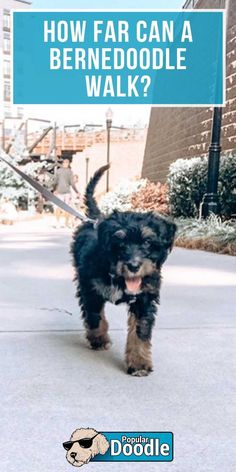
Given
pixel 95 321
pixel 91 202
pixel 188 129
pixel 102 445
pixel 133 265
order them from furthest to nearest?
pixel 188 129 → pixel 91 202 → pixel 95 321 → pixel 133 265 → pixel 102 445

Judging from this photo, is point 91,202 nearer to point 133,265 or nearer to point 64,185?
point 133,265

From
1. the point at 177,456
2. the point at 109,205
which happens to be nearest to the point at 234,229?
the point at 177,456

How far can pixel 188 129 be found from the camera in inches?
680

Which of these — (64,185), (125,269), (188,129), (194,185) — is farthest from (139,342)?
(188,129)

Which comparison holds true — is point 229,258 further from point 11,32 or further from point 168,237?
point 168,237

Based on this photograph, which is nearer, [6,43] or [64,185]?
[6,43]

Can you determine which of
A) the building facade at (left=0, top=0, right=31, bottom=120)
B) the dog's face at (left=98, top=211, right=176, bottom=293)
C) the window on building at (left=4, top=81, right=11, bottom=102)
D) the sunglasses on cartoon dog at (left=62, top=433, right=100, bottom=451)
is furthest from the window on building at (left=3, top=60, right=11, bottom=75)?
the sunglasses on cartoon dog at (left=62, top=433, right=100, bottom=451)

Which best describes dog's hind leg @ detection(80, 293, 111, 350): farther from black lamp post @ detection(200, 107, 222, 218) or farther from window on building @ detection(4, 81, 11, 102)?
black lamp post @ detection(200, 107, 222, 218)

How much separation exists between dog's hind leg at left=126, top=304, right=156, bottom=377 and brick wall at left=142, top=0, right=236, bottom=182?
32.8ft

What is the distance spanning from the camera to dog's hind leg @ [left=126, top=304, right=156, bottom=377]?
9.58 feet

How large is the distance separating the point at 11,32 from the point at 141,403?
3307 millimetres

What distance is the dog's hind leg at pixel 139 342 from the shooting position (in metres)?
2.92

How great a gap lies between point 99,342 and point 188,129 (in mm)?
14399

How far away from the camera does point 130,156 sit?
33.2m
